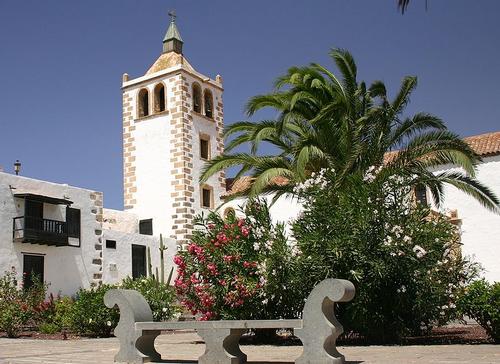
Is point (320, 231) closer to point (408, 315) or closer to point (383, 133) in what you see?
point (408, 315)

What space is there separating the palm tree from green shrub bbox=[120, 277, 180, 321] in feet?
11.6

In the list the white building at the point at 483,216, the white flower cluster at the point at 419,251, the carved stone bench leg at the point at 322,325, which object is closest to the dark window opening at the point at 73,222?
the white building at the point at 483,216

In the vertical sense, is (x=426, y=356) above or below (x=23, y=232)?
below

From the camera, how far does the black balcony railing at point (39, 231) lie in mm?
20125

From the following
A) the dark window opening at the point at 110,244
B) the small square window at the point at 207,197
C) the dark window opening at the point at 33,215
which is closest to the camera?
the dark window opening at the point at 33,215

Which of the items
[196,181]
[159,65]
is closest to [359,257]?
Answer: [196,181]

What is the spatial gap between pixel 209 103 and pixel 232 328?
23.5m

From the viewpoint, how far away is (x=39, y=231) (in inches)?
808

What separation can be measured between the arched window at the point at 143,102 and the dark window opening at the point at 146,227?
5.22 meters

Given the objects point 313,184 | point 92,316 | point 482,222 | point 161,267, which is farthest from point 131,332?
point 482,222

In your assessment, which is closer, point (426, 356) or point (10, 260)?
point (426, 356)

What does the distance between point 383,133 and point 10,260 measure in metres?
13.0

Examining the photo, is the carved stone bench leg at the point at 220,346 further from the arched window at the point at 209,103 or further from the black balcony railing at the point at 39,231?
the arched window at the point at 209,103

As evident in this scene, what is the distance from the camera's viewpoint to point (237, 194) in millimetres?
16453
